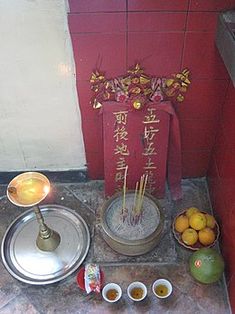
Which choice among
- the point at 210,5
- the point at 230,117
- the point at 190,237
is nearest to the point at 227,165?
the point at 230,117

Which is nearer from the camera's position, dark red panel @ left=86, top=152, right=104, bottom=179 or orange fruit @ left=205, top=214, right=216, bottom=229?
orange fruit @ left=205, top=214, right=216, bottom=229

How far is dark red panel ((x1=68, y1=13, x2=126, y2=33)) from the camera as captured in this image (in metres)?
1.74

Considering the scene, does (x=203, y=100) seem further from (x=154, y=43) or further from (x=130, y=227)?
(x=130, y=227)

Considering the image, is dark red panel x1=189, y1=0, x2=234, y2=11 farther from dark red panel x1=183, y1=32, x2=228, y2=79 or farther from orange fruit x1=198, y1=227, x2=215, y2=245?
orange fruit x1=198, y1=227, x2=215, y2=245

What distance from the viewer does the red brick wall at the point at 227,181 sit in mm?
1987

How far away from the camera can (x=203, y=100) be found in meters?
2.11

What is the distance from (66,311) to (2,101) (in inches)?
48.8

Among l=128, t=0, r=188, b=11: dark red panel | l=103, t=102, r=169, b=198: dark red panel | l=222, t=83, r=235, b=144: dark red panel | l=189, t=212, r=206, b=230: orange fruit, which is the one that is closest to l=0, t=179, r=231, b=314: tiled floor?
l=189, t=212, r=206, b=230: orange fruit

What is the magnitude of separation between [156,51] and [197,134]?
26.3 inches

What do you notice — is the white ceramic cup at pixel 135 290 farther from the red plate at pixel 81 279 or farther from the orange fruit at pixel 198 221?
the orange fruit at pixel 198 221

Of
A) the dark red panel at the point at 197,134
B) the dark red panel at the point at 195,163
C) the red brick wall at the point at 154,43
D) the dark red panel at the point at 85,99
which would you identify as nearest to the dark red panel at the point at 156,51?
the red brick wall at the point at 154,43

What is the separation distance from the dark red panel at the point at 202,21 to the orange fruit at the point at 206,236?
1118mm

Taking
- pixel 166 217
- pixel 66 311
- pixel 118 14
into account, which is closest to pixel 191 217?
pixel 166 217

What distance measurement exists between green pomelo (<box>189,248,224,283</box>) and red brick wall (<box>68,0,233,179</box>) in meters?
0.79
